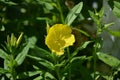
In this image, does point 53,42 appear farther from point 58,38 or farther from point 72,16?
point 72,16

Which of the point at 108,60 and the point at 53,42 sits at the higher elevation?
the point at 53,42

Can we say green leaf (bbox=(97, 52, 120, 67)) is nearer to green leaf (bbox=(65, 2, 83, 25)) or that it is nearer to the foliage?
the foliage

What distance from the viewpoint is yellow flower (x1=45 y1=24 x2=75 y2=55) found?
3.84 ft

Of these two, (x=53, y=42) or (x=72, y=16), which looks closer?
(x=53, y=42)

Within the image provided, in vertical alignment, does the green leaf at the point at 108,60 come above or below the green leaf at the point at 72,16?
below

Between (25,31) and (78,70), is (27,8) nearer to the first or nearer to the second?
(25,31)

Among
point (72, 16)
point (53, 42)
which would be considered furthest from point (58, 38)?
point (72, 16)

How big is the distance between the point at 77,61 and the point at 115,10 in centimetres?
21

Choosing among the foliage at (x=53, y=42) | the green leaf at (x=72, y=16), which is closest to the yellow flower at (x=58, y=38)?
the foliage at (x=53, y=42)

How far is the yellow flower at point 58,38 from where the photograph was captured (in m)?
1.17

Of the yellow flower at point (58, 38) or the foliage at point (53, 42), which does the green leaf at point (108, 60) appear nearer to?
the foliage at point (53, 42)

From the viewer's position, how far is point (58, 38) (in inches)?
47.8

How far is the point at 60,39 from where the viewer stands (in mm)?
1214

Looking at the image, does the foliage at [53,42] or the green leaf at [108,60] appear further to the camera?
the green leaf at [108,60]
